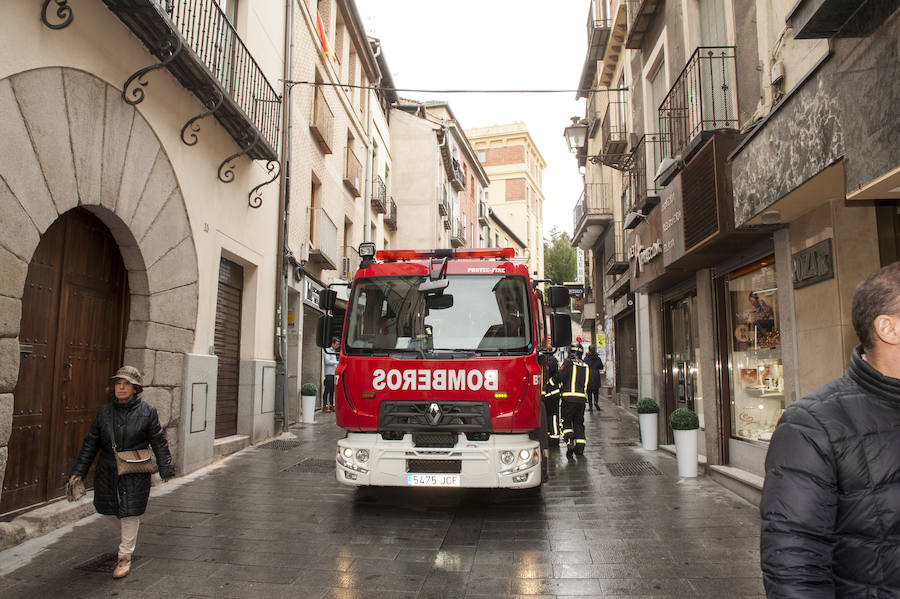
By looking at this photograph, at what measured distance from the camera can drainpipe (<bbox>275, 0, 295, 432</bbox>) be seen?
Result: 11.9 meters

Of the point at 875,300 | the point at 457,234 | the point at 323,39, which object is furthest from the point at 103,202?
the point at 457,234

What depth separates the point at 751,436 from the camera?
25.0 ft

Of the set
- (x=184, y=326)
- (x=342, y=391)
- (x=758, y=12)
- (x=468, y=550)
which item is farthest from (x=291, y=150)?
(x=468, y=550)

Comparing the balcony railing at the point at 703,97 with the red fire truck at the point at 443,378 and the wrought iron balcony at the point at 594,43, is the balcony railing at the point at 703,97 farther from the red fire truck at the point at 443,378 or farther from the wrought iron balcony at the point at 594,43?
the wrought iron balcony at the point at 594,43

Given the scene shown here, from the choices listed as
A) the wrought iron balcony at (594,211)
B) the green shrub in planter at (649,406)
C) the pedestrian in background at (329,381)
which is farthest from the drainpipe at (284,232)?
the wrought iron balcony at (594,211)

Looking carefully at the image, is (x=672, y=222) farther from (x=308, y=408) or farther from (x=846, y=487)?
(x=308, y=408)

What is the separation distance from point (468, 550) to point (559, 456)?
5.28 metres

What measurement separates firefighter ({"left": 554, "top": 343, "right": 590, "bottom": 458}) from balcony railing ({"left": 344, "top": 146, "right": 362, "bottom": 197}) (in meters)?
10.3

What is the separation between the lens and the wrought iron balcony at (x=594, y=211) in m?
19.4

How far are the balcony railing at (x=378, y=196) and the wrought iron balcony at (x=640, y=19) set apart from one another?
1117cm

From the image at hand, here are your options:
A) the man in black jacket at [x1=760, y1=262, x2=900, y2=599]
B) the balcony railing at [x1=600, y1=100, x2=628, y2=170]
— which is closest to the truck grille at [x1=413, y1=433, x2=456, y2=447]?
the man in black jacket at [x1=760, y1=262, x2=900, y2=599]

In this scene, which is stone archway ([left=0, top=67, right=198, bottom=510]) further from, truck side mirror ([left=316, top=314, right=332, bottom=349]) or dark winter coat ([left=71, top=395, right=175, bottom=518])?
truck side mirror ([left=316, top=314, right=332, bottom=349])

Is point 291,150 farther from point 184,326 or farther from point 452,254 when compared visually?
point 452,254

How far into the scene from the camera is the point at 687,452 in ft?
26.8
